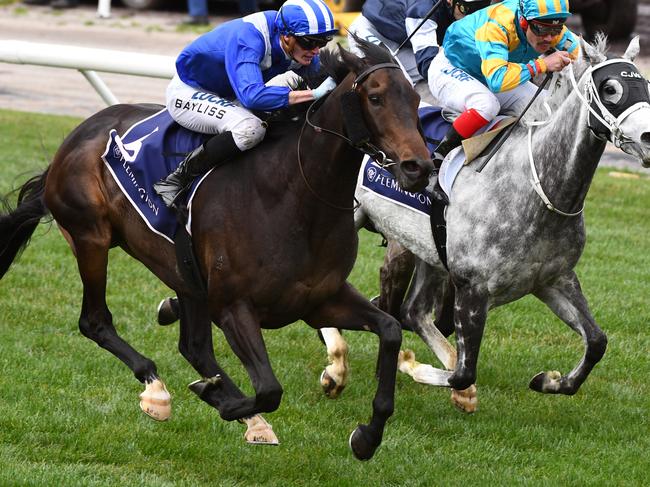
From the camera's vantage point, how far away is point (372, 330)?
571 cm

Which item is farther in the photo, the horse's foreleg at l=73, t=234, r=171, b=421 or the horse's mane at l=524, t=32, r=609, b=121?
the horse's foreleg at l=73, t=234, r=171, b=421

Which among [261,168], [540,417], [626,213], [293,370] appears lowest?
[626,213]

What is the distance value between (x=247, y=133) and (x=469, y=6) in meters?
2.19

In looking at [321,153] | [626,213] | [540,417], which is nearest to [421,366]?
[540,417]

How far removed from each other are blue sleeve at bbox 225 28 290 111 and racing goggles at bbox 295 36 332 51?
8.0 inches

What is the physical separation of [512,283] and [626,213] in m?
5.63

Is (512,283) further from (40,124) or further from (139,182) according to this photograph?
(40,124)

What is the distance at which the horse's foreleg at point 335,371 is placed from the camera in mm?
6910

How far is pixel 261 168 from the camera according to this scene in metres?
5.70

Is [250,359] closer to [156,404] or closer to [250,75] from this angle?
[156,404]

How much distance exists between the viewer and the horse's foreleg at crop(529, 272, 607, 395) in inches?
256

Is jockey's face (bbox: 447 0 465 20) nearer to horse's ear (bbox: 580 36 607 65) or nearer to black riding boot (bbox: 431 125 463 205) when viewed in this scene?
black riding boot (bbox: 431 125 463 205)

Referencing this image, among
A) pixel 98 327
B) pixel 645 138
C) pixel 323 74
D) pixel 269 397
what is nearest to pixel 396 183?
pixel 323 74

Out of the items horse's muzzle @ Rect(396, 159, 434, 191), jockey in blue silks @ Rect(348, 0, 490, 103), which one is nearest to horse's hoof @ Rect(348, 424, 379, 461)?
horse's muzzle @ Rect(396, 159, 434, 191)
